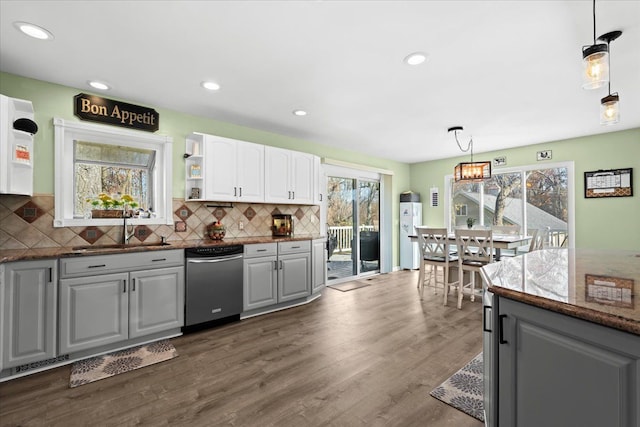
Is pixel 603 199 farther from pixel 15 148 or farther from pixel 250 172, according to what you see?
pixel 15 148

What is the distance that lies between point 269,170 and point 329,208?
168 cm

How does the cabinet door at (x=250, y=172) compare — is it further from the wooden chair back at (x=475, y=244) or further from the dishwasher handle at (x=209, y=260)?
the wooden chair back at (x=475, y=244)

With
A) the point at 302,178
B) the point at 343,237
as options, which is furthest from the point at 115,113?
the point at 343,237

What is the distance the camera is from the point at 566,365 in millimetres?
1006

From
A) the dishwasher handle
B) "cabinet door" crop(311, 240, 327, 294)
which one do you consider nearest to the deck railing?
"cabinet door" crop(311, 240, 327, 294)

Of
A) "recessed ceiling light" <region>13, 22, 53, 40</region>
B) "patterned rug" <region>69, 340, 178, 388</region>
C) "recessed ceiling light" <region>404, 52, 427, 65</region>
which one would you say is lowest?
"patterned rug" <region>69, 340, 178, 388</region>

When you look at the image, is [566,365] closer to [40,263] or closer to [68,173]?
[40,263]

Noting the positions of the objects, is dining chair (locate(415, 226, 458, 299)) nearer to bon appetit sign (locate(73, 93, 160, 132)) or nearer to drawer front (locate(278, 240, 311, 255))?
drawer front (locate(278, 240, 311, 255))

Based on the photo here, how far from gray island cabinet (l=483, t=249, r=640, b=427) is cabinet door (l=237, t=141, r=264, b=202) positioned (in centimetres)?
306

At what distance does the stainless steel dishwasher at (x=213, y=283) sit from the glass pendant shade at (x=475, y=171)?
3.16 m

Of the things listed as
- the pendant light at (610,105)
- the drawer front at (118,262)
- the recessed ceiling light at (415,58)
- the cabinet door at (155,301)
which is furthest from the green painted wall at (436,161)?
the pendant light at (610,105)

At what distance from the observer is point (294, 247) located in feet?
13.1

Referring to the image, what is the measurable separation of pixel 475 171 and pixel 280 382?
3606 millimetres

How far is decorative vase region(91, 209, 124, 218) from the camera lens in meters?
3.11
